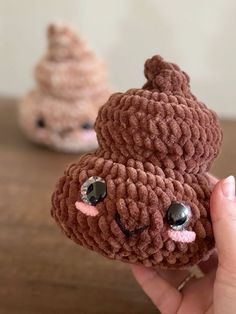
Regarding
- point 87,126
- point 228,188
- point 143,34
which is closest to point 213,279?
point 228,188

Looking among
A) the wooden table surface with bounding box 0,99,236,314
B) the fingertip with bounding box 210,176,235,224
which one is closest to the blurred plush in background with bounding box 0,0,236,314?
the wooden table surface with bounding box 0,99,236,314

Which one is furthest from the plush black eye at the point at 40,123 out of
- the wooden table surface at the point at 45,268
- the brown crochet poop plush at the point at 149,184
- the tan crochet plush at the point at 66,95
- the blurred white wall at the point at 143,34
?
the brown crochet poop plush at the point at 149,184

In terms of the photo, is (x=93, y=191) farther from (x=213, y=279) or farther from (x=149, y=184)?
(x=213, y=279)

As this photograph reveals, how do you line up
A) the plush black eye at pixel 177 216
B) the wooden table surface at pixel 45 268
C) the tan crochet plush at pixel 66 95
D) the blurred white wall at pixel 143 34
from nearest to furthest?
the plush black eye at pixel 177 216, the wooden table surface at pixel 45 268, the tan crochet plush at pixel 66 95, the blurred white wall at pixel 143 34

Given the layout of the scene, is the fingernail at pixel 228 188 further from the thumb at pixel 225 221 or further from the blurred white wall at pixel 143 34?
the blurred white wall at pixel 143 34

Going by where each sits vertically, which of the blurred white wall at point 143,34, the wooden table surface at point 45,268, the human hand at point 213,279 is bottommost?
the wooden table surface at point 45,268

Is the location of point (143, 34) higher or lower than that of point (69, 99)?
higher

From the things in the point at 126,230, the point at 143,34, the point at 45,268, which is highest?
the point at 143,34
